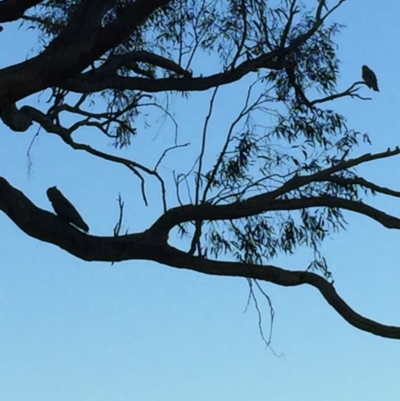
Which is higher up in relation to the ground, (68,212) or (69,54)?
(69,54)

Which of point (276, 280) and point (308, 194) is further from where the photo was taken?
point (308, 194)

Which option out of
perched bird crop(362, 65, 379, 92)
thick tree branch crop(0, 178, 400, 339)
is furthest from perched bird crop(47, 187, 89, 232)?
perched bird crop(362, 65, 379, 92)

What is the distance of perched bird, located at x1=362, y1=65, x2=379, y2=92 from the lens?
759cm

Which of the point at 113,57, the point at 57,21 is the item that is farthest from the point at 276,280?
the point at 57,21

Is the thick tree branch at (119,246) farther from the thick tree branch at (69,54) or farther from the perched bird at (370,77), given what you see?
the perched bird at (370,77)

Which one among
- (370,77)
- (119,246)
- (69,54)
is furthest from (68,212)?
(370,77)

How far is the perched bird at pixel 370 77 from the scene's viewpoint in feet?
24.9

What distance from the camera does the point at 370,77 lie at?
7.80 metres

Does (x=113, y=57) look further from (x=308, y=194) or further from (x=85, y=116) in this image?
(x=308, y=194)

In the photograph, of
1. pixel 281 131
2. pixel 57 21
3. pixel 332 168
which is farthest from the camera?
pixel 57 21

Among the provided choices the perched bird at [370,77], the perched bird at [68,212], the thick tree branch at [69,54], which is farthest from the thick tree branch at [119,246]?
the perched bird at [370,77]

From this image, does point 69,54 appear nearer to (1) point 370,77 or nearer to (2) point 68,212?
(2) point 68,212

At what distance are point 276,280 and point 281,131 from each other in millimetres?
1752

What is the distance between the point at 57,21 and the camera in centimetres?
810
